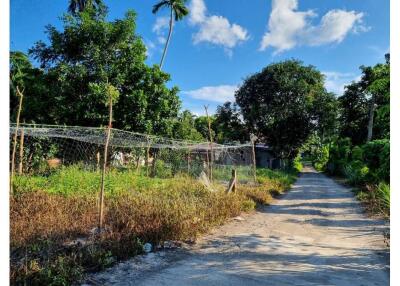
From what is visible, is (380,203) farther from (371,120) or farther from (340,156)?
(340,156)

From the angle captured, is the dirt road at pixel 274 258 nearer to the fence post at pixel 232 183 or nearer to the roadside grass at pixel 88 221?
the roadside grass at pixel 88 221

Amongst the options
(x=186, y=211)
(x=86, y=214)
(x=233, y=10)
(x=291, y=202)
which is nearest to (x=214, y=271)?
(x=186, y=211)

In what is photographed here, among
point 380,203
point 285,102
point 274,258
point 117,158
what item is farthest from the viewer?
point 285,102

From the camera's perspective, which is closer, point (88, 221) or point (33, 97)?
point (88, 221)

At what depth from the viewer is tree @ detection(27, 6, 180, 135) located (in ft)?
46.5

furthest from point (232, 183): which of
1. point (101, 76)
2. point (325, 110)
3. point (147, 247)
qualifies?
point (325, 110)

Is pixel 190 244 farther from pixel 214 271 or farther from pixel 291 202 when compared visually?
pixel 291 202

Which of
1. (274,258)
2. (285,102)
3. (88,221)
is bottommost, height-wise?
(274,258)

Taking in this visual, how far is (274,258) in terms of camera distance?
5016 millimetres

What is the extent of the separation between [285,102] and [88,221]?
826 inches

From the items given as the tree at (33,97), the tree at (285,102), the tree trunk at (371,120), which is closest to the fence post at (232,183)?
the tree at (33,97)

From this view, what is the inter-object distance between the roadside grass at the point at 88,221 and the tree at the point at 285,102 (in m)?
16.0
